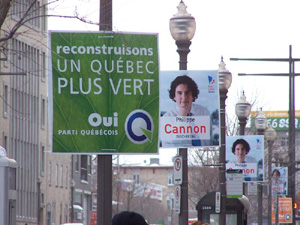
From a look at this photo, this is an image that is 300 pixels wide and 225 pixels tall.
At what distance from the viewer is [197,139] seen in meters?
23.2

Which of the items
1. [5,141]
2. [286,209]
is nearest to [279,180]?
[286,209]

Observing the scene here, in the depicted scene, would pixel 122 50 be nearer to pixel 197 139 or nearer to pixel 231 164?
pixel 197 139

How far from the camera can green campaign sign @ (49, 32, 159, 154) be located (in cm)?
1188

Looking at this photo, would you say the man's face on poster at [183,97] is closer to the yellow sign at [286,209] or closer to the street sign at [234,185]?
the street sign at [234,185]

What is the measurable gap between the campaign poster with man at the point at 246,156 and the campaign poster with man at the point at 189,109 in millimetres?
12822

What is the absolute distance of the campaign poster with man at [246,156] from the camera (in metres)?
37.4

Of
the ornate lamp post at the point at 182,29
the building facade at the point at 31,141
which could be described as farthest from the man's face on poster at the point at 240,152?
the building facade at the point at 31,141

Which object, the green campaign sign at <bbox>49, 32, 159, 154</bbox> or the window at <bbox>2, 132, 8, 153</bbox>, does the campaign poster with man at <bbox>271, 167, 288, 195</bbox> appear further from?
the green campaign sign at <bbox>49, 32, 159, 154</bbox>

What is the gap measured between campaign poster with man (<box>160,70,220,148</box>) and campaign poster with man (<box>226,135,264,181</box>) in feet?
42.1

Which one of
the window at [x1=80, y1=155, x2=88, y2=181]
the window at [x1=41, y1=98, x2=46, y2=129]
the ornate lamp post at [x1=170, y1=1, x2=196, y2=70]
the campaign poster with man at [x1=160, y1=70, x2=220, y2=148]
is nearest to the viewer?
the ornate lamp post at [x1=170, y1=1, x2=196, y2=70]

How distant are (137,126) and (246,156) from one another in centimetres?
2610

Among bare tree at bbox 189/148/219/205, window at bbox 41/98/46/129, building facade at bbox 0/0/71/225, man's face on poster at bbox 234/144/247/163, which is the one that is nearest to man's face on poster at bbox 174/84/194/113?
man's face on poster at bbox 234/144/247/163

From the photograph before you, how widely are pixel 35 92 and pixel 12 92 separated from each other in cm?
689

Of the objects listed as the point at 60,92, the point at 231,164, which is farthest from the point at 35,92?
the point at 60,92
